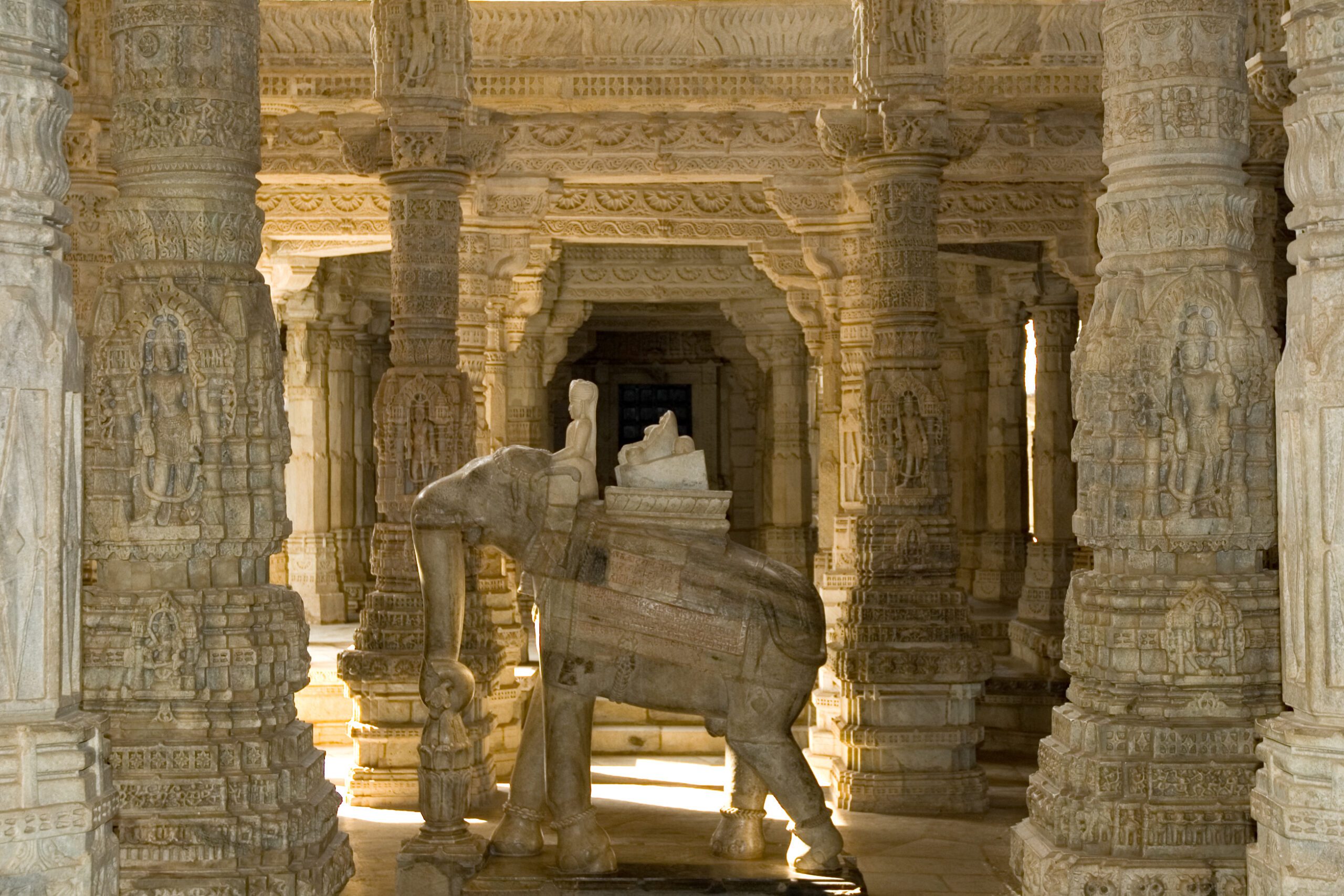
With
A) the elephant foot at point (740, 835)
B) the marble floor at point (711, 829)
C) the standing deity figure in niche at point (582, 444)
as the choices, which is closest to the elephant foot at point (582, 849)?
the marble floor at point (711, 829)

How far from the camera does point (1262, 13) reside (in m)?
8.79

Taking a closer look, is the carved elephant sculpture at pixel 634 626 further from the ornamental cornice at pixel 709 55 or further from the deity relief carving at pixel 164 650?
the ornamental cornice at pixel 709 55

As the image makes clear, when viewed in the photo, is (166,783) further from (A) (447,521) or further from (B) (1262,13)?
(B) (1262,13)

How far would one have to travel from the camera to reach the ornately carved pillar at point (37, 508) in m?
3.60

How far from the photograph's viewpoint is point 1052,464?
52.4 ft

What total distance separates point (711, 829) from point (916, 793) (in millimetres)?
1260

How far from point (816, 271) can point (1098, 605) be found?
778cm

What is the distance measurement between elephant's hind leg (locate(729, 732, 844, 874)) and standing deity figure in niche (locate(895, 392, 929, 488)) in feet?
10.0

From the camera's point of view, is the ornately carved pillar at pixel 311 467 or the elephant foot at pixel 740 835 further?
the ornately carved pillar at pixel 311 467

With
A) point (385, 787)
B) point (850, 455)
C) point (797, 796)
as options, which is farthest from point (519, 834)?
point (850, 455)

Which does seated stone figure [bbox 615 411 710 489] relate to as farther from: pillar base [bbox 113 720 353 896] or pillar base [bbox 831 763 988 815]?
pillar base [bbox 831 763 988 815]

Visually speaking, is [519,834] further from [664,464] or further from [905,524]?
[905,524]

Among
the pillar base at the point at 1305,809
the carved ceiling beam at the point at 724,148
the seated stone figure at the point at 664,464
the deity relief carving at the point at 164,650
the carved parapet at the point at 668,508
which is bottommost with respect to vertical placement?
the pillar base at the point at 1305,809

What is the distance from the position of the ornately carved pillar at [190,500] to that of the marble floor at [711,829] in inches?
97.9
